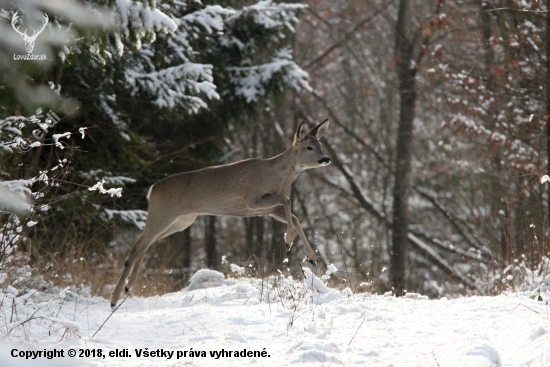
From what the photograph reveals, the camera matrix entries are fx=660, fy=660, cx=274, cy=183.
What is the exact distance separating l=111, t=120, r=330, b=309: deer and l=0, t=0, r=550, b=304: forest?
9.0 inches

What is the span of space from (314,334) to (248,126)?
11.0 m

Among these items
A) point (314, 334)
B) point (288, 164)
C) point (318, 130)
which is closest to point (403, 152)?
point (318, 130)

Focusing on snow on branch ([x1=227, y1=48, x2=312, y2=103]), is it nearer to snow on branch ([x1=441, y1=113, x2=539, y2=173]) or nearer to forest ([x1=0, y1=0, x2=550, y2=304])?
forest ([x1=0, y1=0, x2=550, y2=304])

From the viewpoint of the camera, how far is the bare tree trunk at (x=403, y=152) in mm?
18578

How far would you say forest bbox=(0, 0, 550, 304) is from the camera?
7.21 metres

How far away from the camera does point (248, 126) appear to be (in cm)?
1580

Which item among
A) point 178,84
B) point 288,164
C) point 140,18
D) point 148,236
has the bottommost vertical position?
point 148,236

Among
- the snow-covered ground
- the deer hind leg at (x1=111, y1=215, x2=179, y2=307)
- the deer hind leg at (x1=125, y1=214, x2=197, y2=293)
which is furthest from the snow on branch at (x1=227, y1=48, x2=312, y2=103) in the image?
the snow-covered ground

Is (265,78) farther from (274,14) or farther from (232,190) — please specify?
(232,190)

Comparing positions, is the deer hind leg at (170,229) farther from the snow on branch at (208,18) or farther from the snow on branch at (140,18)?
the snow on branch at (208,18)

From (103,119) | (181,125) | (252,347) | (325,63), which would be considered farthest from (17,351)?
(325,63)

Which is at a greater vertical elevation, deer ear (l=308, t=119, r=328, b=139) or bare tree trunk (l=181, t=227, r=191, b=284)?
deer ear (l=308, t=119, r=328, b=139)

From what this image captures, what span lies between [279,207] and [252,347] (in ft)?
12.9

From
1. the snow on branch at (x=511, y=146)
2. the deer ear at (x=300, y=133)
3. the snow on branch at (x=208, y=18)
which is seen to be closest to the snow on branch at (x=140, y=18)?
the deer ear at (x=300, y=133)
